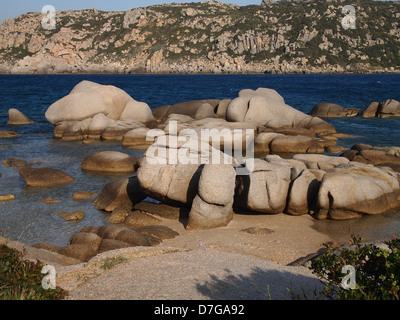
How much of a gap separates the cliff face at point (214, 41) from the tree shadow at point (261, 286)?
137362mm

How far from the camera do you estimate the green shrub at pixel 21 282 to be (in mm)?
5949

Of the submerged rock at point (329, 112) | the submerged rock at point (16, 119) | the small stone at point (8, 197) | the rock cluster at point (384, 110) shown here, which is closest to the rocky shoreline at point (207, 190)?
the small stone at point (8, 197)

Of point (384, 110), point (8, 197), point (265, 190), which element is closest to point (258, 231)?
point (265, 190)

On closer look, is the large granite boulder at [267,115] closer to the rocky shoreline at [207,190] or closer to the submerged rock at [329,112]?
the rocky shoreline at [207,190]

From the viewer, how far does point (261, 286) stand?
23.6 ft

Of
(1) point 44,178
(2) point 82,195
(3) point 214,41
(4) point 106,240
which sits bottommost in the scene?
(2) point 82,195

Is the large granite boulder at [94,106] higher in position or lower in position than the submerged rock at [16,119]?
higher

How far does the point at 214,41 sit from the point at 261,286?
14670 cm

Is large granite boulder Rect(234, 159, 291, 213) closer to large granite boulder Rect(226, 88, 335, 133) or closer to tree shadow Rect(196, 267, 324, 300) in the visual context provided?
tree shadow Rect(196, 267, 324, 300)

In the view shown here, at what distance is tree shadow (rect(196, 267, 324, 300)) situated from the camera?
21.9ft

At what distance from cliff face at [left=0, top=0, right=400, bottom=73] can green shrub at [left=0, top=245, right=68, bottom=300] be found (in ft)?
456

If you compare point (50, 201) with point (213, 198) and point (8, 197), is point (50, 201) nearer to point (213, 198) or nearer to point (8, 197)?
point (8, 197)

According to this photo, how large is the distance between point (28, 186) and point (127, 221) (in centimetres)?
581

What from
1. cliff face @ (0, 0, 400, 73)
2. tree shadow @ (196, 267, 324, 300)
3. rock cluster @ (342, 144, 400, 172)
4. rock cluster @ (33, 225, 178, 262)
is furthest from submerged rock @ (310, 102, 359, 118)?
cliff face @ (0, 0, 400, 73)
